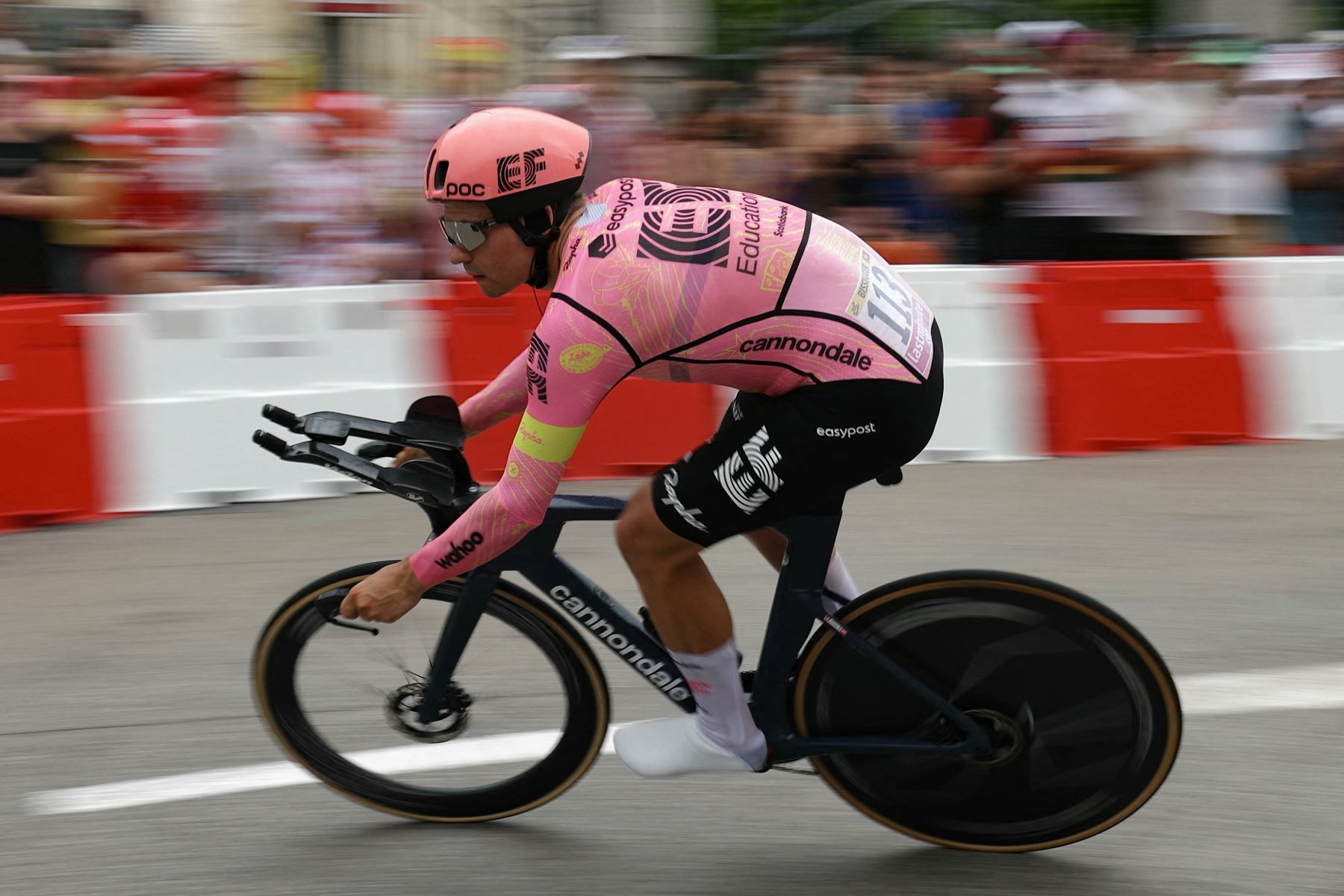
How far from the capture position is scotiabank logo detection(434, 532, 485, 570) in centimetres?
334

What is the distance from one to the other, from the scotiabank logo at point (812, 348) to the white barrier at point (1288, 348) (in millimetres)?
4961

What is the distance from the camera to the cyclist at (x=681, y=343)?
3230 millimetres

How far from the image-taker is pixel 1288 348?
7730 millimetres

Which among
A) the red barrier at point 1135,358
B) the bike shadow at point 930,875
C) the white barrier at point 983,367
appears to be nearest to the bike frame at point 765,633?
the bike shadow at point 930,875

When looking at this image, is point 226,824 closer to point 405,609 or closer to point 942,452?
point 405,609

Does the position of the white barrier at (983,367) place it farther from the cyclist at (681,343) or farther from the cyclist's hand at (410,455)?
the cyclist's hand at (410,455)

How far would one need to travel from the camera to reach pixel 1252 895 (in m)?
3.67

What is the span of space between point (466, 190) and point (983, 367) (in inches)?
183

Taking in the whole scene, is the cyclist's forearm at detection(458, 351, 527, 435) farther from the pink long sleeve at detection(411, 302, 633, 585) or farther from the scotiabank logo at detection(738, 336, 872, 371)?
the scotiabank logo at detection(738, 336, 872, 371)

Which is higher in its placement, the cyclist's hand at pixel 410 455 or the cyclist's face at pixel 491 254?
the cyclist's face at pixel 491 254

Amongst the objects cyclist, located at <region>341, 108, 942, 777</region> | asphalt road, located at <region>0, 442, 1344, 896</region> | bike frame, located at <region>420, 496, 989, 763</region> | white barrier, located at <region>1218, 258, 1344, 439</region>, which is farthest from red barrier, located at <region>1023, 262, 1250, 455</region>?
cyclist, located at <region>341, 108, 942, 777</region>

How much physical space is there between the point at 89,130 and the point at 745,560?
385cm

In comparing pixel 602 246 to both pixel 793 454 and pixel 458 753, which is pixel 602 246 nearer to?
pixel 793 454

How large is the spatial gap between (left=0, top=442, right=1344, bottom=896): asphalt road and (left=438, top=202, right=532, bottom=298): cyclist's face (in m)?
1.32
